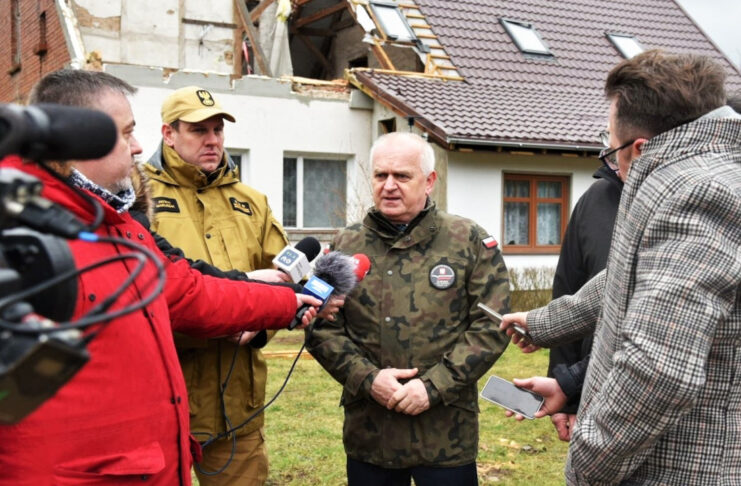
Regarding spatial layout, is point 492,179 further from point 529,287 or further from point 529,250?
point 529,287

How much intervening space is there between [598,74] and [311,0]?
270 inches

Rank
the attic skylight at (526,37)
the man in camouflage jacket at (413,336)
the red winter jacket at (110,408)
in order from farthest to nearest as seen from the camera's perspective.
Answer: the attic skylight at (526,37), the man in camouflage jacket at (413,336), the red winter jacket at (110,408)

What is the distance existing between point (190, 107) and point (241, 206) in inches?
20.4

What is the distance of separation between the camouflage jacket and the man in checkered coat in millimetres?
1092

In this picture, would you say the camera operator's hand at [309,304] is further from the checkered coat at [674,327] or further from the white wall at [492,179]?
the white wall at [492,179]

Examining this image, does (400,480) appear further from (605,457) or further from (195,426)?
(605,457)

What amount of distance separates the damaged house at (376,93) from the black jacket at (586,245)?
928cm

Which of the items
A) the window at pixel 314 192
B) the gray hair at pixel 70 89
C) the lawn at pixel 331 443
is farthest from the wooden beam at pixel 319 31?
the gray hair at pixel 70 89

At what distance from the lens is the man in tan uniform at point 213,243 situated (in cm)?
355

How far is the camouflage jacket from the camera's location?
11.4 feet

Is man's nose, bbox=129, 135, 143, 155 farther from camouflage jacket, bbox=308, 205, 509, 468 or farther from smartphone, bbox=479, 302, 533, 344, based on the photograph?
smartphone, bbox=479, 302, 533, 344

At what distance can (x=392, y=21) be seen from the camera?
15734 millimetres

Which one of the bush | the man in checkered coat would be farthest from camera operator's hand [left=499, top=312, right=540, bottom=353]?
the bush

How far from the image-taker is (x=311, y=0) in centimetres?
1859
